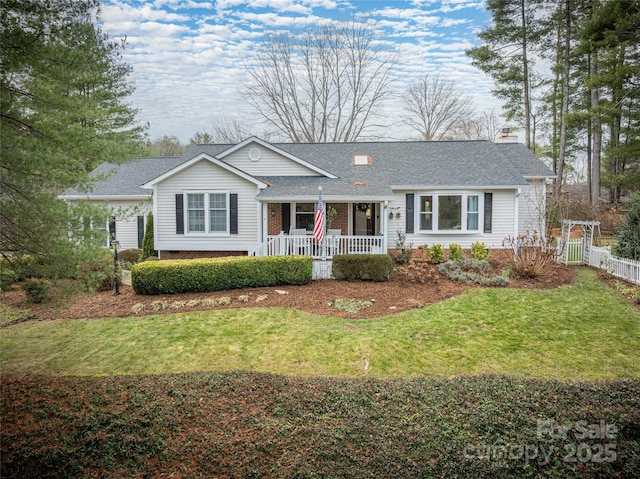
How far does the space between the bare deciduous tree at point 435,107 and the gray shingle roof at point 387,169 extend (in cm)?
1295

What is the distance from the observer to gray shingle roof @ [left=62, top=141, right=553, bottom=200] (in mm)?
14416

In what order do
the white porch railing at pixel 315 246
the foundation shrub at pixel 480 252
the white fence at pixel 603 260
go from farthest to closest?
the foundation shrub at pixel 480 252
the white porch railing at pixel 315 246
the white fence at pixel 603 260

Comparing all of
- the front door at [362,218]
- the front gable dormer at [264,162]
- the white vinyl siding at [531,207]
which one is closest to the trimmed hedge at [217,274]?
the front gable dormer at [264,162]

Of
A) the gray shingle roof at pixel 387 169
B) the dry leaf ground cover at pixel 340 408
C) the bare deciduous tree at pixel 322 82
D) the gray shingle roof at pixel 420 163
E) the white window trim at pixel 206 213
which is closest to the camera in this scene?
the dry leaf ground cover at pixel 340 408

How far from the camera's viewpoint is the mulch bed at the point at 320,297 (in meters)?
9.45

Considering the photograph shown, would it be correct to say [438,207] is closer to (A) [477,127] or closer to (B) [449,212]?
(B) [449,212]

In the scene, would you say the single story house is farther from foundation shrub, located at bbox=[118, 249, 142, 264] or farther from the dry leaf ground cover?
the dry leaf ground cover

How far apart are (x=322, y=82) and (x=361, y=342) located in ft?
82.9

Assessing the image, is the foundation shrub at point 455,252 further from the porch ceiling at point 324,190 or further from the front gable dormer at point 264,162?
the front gable dormer at point 264,162

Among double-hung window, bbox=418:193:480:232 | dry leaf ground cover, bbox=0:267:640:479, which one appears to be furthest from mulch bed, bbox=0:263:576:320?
double-hung window, bbox=418:193:480:232

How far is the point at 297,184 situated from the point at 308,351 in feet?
28.9

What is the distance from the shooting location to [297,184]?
1471cm

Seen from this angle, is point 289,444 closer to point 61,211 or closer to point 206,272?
point 61,211

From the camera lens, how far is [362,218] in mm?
16625
